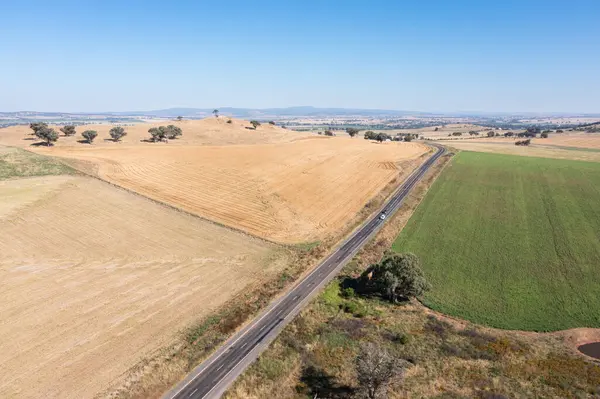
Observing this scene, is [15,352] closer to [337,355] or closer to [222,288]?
[222,288]

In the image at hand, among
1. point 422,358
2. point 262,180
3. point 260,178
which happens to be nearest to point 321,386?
point 422,358

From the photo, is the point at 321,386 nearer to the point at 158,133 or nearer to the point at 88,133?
the point at 88,133

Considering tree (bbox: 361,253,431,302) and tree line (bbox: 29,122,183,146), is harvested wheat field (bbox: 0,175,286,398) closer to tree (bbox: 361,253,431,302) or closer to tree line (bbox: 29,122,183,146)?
tree (bbox: 361,253,431,302)

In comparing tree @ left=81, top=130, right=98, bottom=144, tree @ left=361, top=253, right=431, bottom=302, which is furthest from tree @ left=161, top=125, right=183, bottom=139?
tree @ left=361, top=253, right=431, bottom=302

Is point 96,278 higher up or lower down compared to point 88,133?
lower down

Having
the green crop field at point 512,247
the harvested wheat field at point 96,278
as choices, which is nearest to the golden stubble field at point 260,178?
the harvested wheat field at point 96,278
